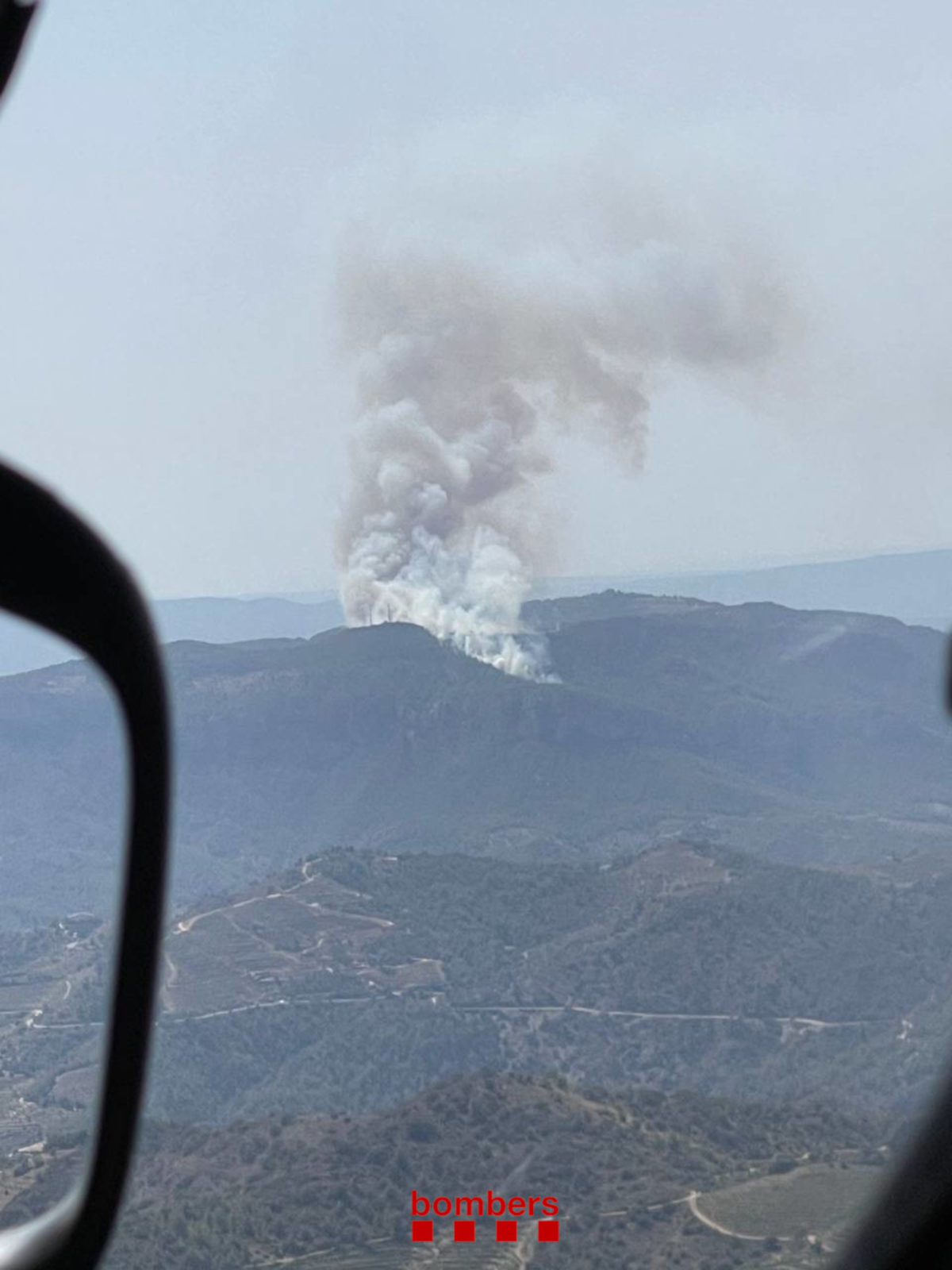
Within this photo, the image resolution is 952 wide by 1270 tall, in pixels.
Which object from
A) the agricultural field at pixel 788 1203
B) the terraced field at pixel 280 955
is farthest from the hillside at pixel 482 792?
the agricultural field at pixel 788 1203

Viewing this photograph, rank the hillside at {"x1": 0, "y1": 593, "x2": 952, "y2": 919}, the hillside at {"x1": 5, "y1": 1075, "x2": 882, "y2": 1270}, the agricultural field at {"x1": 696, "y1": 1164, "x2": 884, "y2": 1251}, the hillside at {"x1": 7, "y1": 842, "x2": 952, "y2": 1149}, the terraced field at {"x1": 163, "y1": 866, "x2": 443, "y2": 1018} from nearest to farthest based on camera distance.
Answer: the agricultural field at {"x1": 696, "y1": 1164, "x2": 884, "y2": 1251} < the hillside at {"x1": 5, "y1": 1075, "x2": 882, "y2": 1270} < the hillside at {"x1": 7, "y1": 842, "x2": 952, "y2": 1149} < the terraced field at {"x1": 163, "y1": 866, "x2": 443, "y2": 1018} < the hillside at {"x1": 0, "y1": 593, "x2": 952, "y2": 919}

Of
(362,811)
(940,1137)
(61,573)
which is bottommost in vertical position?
(362,811)

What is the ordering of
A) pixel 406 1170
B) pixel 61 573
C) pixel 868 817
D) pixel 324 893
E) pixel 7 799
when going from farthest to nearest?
pixel 7 799
pixel 868 817
pixel 324 893
pixel 406 1170
pixel 61 573

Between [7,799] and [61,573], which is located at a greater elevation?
[61,573]

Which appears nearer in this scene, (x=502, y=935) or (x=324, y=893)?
(x=502, y=935)

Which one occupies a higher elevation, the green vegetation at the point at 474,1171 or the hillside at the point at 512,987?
Answer: the green vegetation at the point at 474,1171

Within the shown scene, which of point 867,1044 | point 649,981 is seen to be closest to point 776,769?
point 649,981

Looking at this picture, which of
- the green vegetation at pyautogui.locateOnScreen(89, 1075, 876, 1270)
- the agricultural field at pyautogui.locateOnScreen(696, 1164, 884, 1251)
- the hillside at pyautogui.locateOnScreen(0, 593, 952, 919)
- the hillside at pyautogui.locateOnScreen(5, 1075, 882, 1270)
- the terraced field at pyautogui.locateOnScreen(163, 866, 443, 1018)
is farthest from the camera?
the hillside at pyautogui.locateOnScreen(0, 593, 952, 919)

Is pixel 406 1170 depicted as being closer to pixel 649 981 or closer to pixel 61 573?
pixel 649 981

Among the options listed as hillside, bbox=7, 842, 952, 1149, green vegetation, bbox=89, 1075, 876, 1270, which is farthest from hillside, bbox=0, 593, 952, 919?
green vegetation, bbox=89, 1075, 876, 1270

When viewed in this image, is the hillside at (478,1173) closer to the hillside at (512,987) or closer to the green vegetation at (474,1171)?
the green vegetation at (474,1171)

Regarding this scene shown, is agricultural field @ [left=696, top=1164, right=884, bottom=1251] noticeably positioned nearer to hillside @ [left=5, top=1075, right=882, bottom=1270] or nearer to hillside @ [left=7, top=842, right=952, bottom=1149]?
hillside @ [left=5, top=1075, right=882, bottom=1270]
